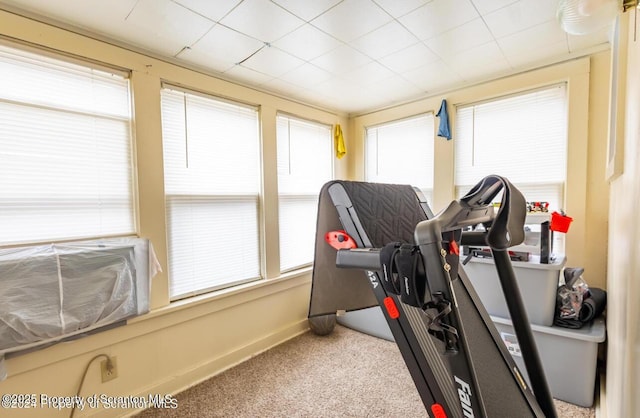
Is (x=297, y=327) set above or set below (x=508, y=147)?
below

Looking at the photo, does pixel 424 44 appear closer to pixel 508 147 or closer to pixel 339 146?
pixel 508 147

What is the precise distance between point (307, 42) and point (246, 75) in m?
0.74

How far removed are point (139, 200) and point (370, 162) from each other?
252 centimetres

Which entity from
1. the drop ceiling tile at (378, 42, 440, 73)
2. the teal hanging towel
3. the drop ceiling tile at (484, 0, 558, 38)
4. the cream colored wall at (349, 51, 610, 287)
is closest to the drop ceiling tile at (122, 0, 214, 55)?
the drop ceiling tile at (378, 42, 440, 73)

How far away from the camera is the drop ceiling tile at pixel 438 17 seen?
159 cm

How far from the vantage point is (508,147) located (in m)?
2.59

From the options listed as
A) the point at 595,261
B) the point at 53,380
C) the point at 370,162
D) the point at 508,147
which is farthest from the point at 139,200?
the point at 595,261

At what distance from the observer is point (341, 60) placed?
86.3 inches

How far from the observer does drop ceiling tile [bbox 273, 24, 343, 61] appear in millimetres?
1815

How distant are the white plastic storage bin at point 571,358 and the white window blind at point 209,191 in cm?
213

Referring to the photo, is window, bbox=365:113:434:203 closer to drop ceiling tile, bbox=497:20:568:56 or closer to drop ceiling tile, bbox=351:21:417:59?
drop ceiling tile, bbox=497:20:568:56

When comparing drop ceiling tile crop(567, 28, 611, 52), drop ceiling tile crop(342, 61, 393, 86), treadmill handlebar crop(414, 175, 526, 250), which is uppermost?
drop ceiling tile crop(567, 28, 611, 52)

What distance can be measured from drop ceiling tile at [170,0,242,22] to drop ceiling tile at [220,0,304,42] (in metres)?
0.03

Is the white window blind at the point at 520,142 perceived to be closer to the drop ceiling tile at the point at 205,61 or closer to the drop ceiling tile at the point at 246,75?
the drop ceiling tile at the point at 246,75
